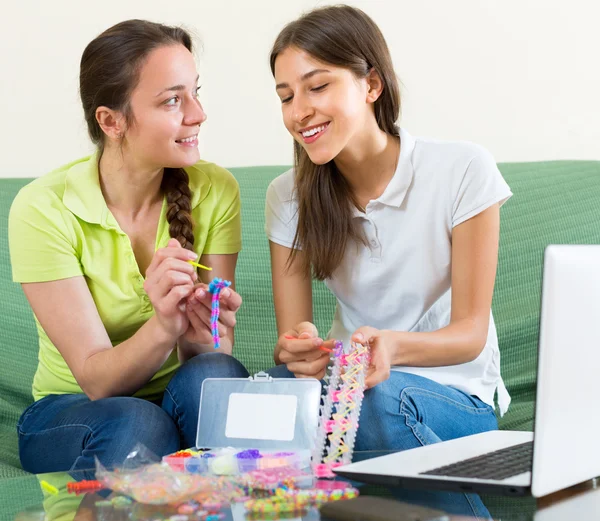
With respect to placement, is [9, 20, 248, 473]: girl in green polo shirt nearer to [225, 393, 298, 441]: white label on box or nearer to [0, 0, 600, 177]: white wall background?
[225, 393, 298, 441]: white label on box

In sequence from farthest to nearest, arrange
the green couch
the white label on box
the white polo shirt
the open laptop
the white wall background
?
the white wall background
the green couch
the white polo shirt
the white label on box
the open laptop

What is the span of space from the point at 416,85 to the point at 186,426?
4.64 ft

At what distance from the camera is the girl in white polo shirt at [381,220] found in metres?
1.45

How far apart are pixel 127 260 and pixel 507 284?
2.84 ft

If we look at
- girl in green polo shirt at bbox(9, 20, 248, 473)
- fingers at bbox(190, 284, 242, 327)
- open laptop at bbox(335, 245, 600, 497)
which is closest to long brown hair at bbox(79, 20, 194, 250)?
girl in green polo shirt at bbox(9, 20, 248, 473)

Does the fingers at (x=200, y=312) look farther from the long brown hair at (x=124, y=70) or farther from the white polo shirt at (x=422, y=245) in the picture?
the white polo shirt at (x=422, y=245)

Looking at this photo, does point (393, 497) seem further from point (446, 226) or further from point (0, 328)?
point (0, 328)

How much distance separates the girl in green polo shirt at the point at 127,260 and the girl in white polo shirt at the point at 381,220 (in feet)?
0.50

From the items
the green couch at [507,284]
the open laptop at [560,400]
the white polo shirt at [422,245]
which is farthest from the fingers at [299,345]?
the green couch at [507,284]

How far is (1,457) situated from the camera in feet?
5.17

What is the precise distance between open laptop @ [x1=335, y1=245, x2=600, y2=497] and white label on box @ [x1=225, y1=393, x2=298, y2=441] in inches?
8.0

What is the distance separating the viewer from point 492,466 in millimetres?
942

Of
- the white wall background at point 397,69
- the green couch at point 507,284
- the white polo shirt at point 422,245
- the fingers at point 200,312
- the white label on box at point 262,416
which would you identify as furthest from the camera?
the white wall background at point 397,69

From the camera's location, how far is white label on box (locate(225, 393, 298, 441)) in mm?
1121
